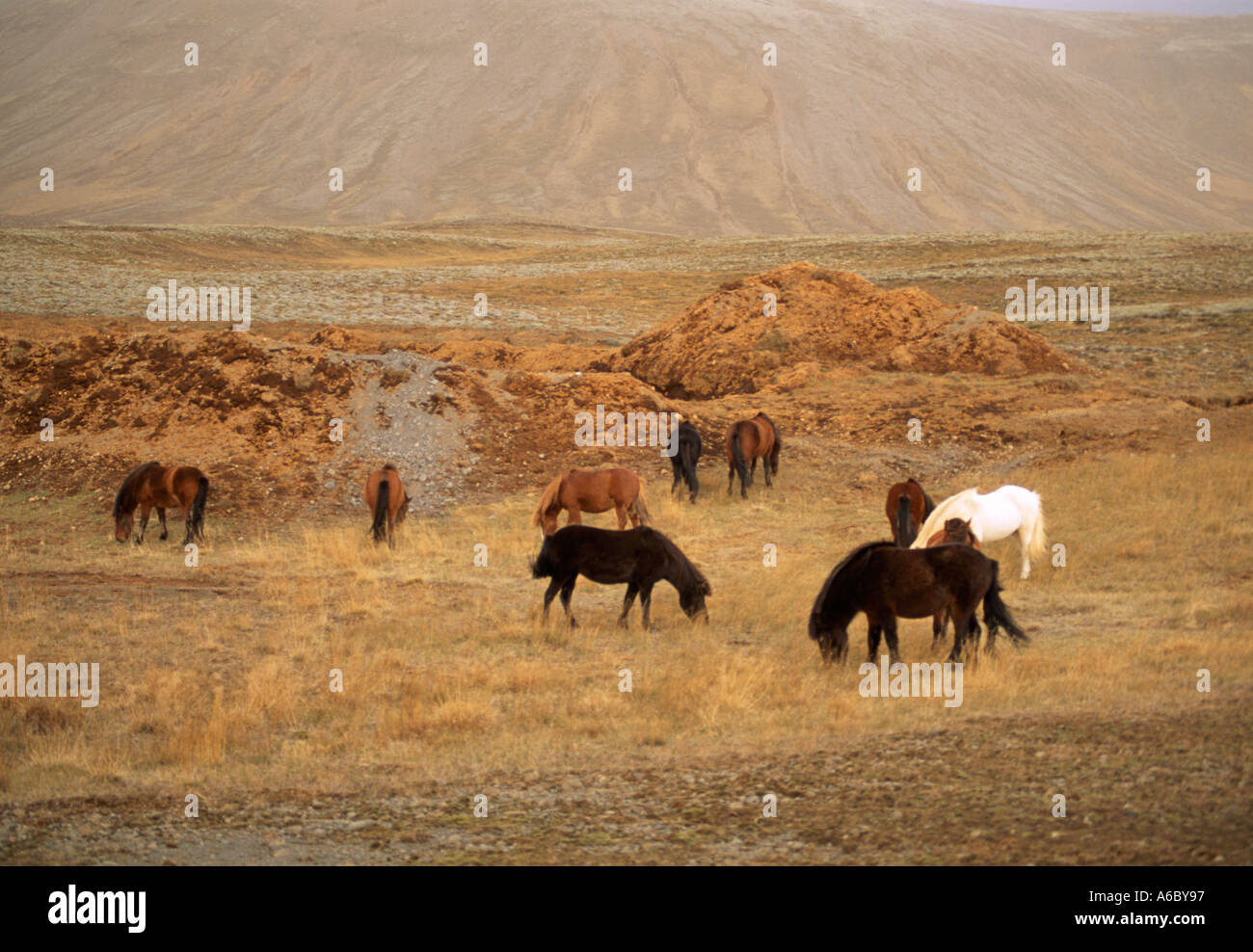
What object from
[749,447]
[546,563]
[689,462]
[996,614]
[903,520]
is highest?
[749,447]

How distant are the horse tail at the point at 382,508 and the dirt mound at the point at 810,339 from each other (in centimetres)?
1342

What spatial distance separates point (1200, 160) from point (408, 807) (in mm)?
174339

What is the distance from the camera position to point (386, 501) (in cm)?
1636

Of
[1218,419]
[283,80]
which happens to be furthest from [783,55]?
[1218,419]

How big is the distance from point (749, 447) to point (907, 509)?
536cm

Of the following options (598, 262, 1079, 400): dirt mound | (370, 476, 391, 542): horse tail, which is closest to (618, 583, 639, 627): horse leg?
(370, 476, 391, 542): horse tail

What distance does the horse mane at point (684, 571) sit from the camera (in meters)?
12.0

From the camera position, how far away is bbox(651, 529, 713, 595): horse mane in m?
12.0

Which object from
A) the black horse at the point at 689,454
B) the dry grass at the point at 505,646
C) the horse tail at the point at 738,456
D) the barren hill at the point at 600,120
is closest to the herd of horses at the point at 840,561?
the dry grass at the point at 505,646

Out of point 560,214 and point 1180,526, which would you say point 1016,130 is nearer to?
point 560,214

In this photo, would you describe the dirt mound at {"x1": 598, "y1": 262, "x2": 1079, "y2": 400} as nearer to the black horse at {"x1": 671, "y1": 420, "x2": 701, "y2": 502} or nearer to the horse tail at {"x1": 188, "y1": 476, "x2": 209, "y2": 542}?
the black horse at {"x1": 671, "y1": 420, "x2": 701, "y2": 502}

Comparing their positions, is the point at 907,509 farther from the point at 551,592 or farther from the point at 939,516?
the point at 551,592

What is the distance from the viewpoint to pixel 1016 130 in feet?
503

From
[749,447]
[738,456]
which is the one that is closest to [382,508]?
[738,456]
